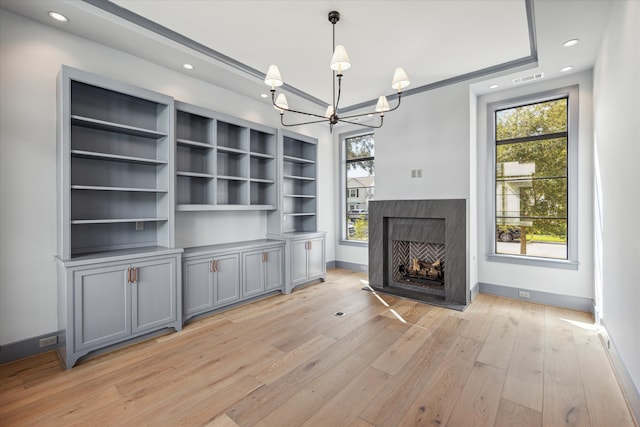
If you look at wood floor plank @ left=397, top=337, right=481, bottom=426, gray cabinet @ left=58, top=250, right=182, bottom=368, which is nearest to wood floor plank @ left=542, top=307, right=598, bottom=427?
wood floor plank @ left=397, top=337, right=481, bottom=426

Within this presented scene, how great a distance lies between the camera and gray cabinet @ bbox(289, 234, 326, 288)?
4.75 m

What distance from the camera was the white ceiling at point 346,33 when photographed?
2588 mm

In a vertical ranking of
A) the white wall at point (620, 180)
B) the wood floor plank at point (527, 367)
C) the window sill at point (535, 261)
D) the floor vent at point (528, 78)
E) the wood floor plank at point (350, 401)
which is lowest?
the wood floor plank at point (350, 401)

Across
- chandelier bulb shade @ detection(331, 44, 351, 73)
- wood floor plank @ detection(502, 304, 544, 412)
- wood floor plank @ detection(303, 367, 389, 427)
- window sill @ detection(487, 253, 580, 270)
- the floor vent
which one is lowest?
wood floor plank @ detection(303, 367, 389, 427)

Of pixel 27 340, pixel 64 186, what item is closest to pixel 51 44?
pixel 64 186

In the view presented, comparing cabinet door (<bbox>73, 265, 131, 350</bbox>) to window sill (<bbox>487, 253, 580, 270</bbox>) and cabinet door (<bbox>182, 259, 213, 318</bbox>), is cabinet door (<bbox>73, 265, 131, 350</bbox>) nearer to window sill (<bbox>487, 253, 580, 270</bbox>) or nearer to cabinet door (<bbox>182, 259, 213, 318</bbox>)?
cabinet door (<bbox>182, 259, 213, 318</bbox>)

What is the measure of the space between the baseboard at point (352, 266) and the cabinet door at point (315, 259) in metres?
1.10

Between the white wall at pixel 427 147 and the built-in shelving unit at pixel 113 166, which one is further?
the white wall at pixel 427 147

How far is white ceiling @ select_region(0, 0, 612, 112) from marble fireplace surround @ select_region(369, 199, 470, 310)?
1.86 metres

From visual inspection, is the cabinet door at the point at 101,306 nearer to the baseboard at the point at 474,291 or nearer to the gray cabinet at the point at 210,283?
the gray cabinet at the point at 210,283

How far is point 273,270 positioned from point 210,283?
3.44 ft

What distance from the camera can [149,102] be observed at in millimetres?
3377

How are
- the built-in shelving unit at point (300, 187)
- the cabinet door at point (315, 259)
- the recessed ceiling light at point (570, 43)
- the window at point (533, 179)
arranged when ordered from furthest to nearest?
the built-in shelving unit at point (300, 187)
the cabinet door at point (315, 259)
the window at point (533, 179)
the recessed ceiling light at point (570, 43)

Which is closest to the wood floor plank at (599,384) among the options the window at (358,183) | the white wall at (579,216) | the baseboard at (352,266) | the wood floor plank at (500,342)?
the wood floor plank at (500,342)
